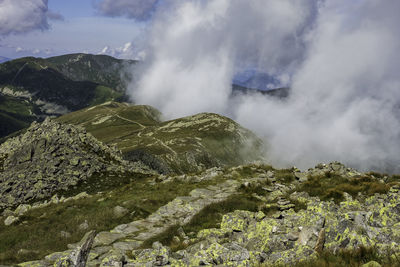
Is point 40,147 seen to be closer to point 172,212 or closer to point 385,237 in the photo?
point 172,212

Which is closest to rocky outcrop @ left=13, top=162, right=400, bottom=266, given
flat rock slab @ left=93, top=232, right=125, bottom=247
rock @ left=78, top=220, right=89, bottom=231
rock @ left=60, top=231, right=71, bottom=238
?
flat rock slab @ left=93, top=232, right=125, bottom=247

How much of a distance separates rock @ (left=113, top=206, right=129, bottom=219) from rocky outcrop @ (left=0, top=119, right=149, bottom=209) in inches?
1143

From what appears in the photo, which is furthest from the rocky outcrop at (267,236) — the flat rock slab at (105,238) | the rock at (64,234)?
the rock at (64,234)

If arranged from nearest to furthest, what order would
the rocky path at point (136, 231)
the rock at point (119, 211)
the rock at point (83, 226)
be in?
the rocky path at point (136, 231) → the rock at point (83, 226) → the rock at point (119, 211)

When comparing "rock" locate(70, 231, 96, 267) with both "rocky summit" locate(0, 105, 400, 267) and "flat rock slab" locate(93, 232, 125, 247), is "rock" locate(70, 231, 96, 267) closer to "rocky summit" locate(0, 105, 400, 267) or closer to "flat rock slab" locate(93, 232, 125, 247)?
"rocky summit" locate(0, 105, 400, 267)

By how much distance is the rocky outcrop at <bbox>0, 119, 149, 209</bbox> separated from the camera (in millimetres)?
42656

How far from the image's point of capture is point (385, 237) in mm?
9750

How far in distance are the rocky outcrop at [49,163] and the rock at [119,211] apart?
29020 mm

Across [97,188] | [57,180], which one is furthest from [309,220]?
[57,180]

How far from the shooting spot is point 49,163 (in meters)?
45.9

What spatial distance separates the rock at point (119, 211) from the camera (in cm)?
1902

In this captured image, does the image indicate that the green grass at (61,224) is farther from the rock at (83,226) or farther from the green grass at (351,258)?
the green grass at (351,258)

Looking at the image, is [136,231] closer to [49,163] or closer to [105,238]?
[105,238]

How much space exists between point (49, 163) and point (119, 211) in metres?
34.4
